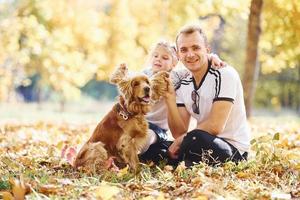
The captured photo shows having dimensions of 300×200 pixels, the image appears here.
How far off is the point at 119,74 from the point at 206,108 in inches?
36.3

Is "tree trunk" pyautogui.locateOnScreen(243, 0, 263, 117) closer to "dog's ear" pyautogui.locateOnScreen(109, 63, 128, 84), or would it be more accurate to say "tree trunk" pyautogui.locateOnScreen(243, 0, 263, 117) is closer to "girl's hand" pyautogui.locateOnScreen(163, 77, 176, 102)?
"girl's hand" pyautogui.locateOnScreen(163, 77, 176, 102)

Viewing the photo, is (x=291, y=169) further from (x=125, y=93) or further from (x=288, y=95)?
(x=288, y=95)

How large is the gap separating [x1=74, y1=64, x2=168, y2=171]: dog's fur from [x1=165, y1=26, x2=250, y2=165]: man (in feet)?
0.99

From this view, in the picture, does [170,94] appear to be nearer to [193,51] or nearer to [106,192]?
[193,51]

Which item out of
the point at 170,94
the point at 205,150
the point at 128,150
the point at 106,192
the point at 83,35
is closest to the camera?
the point at 106,192

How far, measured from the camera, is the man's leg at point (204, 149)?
176 inches

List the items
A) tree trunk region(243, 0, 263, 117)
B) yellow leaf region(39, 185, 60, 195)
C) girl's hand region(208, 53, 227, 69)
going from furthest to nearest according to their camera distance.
→ tree trunk region(243, 0, 263, 117) → girl's hand region(208, 53, 227, 69) → yellow leaf region(39, 185, 60, 195)

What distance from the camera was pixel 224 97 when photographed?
453 cm

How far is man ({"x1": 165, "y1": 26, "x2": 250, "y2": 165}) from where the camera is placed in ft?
14.8

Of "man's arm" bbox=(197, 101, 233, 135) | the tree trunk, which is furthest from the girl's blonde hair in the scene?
the tree trunk

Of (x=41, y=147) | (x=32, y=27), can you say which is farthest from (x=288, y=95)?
(x=41, y=147)

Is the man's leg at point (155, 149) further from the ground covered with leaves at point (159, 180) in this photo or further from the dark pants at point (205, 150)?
the dark pants at point (205, 150)

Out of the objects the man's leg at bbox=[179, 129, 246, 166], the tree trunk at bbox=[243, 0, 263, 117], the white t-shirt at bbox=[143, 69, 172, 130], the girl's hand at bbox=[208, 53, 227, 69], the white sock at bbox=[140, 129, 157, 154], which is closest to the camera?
the man's leg at bbox=[179, 129, 246, 166]

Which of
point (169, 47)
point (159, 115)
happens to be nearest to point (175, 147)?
point (159, 115)
